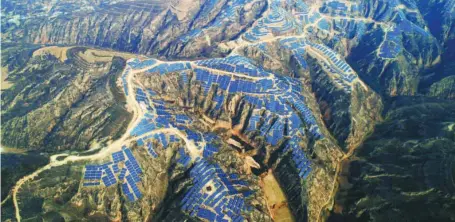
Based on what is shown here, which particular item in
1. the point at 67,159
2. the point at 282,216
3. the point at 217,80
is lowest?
the point at 282,216

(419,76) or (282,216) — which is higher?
(419,76)

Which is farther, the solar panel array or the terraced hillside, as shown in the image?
the solar panel array

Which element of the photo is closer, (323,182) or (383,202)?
(383,202)

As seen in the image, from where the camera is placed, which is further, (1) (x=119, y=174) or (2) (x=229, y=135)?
(2) (x=229, y=135)

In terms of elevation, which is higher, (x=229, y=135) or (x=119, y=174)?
(x=119, y=174)

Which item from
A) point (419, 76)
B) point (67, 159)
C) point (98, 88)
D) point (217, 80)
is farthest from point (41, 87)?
point (419, 76)

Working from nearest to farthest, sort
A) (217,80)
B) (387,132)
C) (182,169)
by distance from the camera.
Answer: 1. (182,169)
2. (387,132)
3. (217,80)

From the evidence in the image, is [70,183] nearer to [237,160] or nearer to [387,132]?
[237,160]

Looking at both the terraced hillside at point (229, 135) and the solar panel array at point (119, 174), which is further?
the solar panel array at point (119, 174)
